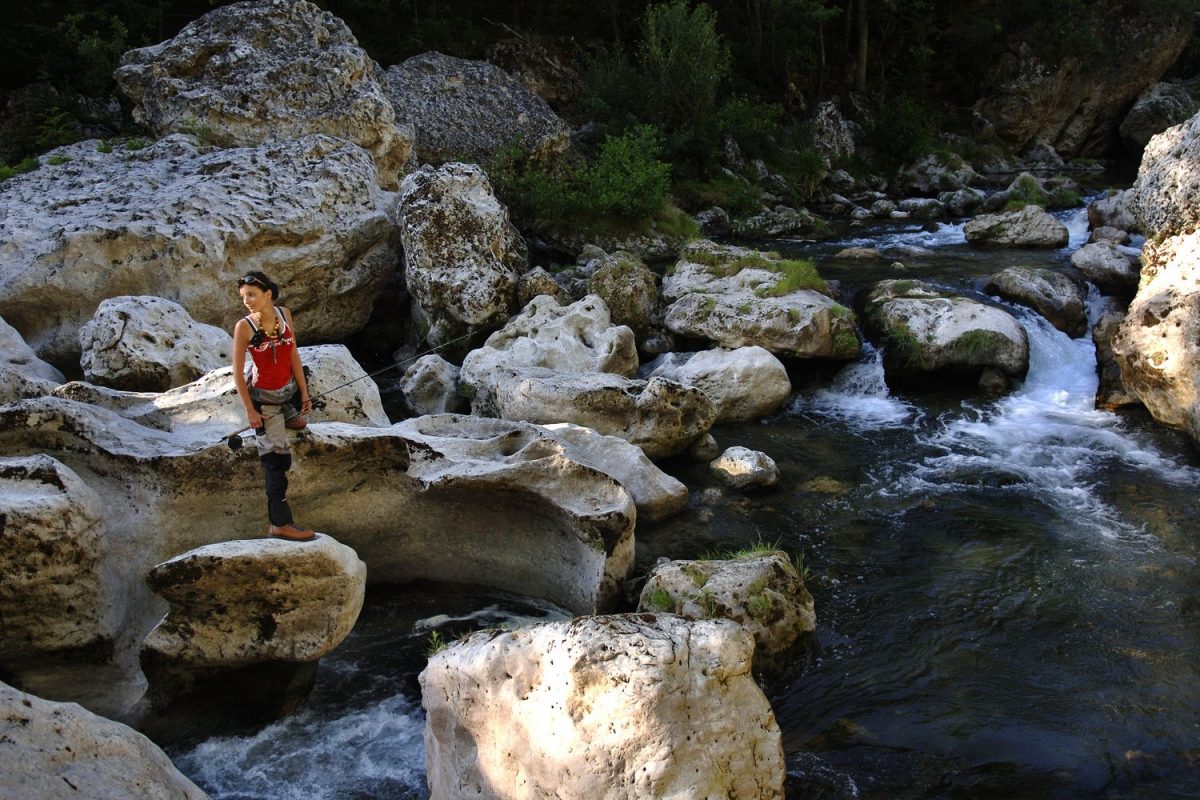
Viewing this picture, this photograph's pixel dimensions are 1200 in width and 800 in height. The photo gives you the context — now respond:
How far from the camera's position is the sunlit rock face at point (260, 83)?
47.5 feet

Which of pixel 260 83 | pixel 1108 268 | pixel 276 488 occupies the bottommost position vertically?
pixel 276 488

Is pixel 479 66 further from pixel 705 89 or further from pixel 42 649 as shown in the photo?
pixel 42 649

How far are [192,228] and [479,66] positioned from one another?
11.1 m

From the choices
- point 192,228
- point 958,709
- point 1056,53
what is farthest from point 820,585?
point 1056,53

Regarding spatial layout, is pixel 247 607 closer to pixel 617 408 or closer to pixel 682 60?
pixel 617 408

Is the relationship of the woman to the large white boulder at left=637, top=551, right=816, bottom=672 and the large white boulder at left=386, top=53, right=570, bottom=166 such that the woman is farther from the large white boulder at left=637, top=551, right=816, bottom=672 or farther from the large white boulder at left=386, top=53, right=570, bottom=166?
the large white boulder at left=386, top=53, right=570, bottom=166

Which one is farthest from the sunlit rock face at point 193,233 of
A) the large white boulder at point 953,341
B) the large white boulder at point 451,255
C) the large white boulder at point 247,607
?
the large white boulder at point 953,341

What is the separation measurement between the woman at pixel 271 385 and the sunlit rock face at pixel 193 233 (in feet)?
19.4

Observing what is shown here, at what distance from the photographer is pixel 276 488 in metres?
6.04

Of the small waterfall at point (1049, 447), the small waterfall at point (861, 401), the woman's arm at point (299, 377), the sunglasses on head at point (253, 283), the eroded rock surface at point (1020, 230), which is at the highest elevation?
the sunglasses on head at point (253, 283)

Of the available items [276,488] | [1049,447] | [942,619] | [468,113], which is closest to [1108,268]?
[1049,447]

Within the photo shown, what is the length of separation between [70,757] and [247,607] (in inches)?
77.3

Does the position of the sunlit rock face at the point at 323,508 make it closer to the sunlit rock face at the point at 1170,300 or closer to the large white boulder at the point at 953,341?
the large white boulder at the point at 953,341

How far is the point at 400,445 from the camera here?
694cm
